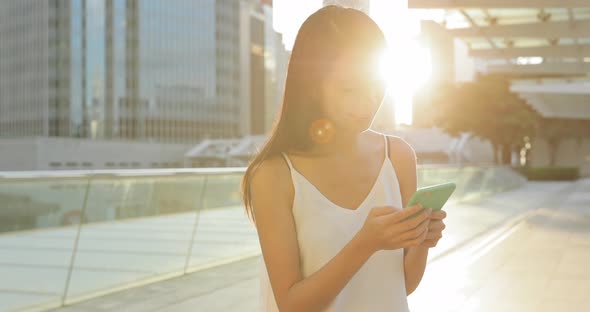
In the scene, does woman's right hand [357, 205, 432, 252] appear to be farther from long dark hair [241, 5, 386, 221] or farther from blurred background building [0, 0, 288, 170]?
blurred background building [0, 0, 288, 170]

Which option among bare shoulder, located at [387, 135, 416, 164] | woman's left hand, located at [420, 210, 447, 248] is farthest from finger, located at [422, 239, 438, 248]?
bare shoulder, located at [387, 135, 416, 164]

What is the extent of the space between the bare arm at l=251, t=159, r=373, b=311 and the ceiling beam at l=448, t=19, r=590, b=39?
19041mm

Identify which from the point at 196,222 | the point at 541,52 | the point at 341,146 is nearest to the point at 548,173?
the point at 541,52

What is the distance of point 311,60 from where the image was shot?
4.53 feet

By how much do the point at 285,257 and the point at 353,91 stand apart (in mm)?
346

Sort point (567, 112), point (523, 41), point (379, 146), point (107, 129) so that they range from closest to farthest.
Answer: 1. point (379, 146)
2. point (523, 41)
3. point (567, 112)
4. point (107, 129)

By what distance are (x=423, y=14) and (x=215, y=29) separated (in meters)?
96.4

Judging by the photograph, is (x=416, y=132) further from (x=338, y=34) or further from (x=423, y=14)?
(x=338, y=34)

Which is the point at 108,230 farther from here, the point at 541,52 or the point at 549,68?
the point at 549,68

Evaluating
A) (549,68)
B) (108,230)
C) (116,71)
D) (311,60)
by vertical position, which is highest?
(116,71)

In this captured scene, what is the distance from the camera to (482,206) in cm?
1998

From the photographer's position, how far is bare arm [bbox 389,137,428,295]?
57.6 inches

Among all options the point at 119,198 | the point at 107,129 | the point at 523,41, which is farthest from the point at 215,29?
the point at 119,198

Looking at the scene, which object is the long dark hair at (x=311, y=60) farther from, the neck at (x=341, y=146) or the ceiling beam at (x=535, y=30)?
the ceiling beam at (x=535, y=30)
